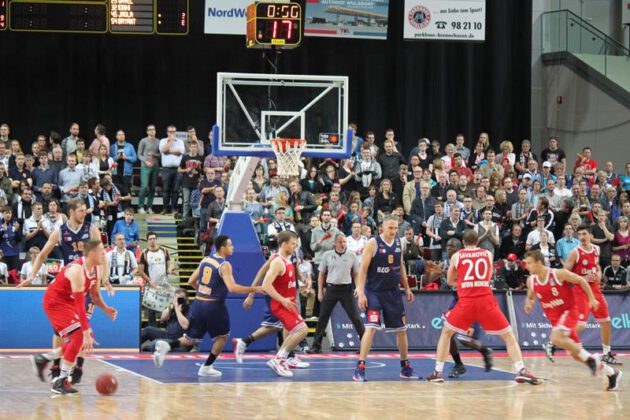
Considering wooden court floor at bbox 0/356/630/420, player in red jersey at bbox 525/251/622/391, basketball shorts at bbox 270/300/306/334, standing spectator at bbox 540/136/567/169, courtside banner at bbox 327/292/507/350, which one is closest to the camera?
wooden court floor at bbox 0/356/630/420

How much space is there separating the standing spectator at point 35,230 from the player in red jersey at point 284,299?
24.3 feet

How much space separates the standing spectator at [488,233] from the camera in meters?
22.0

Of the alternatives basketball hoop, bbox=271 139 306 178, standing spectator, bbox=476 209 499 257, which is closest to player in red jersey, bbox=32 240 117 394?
basketball hoop, bbox=271 139 306 178

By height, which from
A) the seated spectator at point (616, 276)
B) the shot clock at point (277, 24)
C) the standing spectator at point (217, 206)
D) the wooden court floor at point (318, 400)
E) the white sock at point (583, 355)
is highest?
the shot clock at point (277, 24)

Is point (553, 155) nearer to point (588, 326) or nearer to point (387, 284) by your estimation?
point (588, 326)

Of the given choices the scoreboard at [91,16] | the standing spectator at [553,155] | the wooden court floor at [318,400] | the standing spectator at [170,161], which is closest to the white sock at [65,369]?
the wooden court floor at [318,400]

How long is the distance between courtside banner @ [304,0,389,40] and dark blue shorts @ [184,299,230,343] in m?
14.7

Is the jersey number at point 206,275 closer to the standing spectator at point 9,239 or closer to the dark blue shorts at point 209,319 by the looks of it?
the dark blue shorts at point 209,319

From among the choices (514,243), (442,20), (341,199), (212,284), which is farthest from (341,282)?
(442,20)

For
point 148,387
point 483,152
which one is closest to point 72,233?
point 148,387

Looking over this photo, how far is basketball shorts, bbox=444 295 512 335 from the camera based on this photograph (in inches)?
548

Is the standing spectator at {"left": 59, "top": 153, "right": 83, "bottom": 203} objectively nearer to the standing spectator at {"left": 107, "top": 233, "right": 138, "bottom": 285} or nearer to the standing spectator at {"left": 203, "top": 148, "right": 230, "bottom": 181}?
the standing spectator at {"left": 107, "top": 233, "right": 138, "bottom": 285}

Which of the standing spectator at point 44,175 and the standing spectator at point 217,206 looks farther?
the standing spectator at point 217,206

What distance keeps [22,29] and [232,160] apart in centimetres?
536
